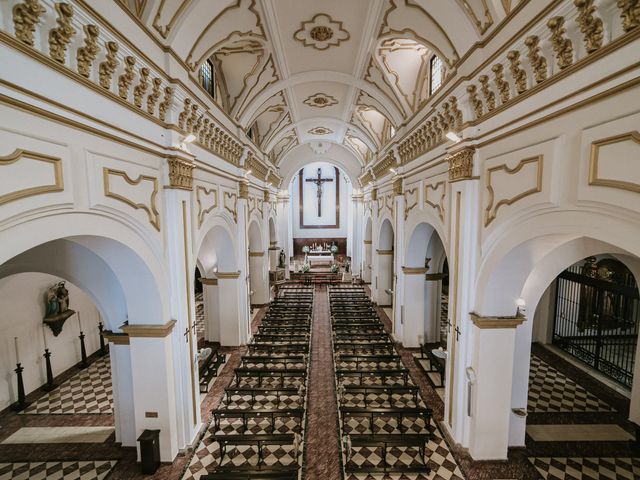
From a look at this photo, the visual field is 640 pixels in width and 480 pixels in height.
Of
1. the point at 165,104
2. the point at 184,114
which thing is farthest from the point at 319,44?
the point at 165,104

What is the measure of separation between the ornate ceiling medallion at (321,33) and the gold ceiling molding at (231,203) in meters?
4.33

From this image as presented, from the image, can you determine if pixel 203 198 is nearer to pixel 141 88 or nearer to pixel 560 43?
pixel 141 88

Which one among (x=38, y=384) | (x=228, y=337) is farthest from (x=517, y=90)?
(x=38, y=384)

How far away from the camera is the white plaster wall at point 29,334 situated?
303 inches

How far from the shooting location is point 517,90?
4055 millimetres

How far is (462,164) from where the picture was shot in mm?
5285

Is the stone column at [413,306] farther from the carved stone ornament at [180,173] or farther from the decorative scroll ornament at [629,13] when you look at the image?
the decorative scroll ornament at [629,13]

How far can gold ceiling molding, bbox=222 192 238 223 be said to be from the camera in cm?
860

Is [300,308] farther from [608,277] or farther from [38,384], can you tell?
[608,277]

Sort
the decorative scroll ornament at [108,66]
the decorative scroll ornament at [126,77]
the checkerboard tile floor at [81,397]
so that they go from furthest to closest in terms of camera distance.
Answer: the checkerboard tile floor at [81,397]
the decorative scroll ornament at [126,77]
the decorative scroll ornament at [108,66]

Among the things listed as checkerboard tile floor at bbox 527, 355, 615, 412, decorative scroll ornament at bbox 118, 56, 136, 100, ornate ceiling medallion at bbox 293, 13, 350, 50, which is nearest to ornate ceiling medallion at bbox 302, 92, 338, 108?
ornate ceiling medallion at bbox 293, 13, 350, 50

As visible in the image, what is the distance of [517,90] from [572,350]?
10.5 metres

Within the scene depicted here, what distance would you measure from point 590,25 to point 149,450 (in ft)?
26.1

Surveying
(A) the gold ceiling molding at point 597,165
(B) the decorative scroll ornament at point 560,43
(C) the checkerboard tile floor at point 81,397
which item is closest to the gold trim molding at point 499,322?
(A) the gold ceiling molding at point 597,165
